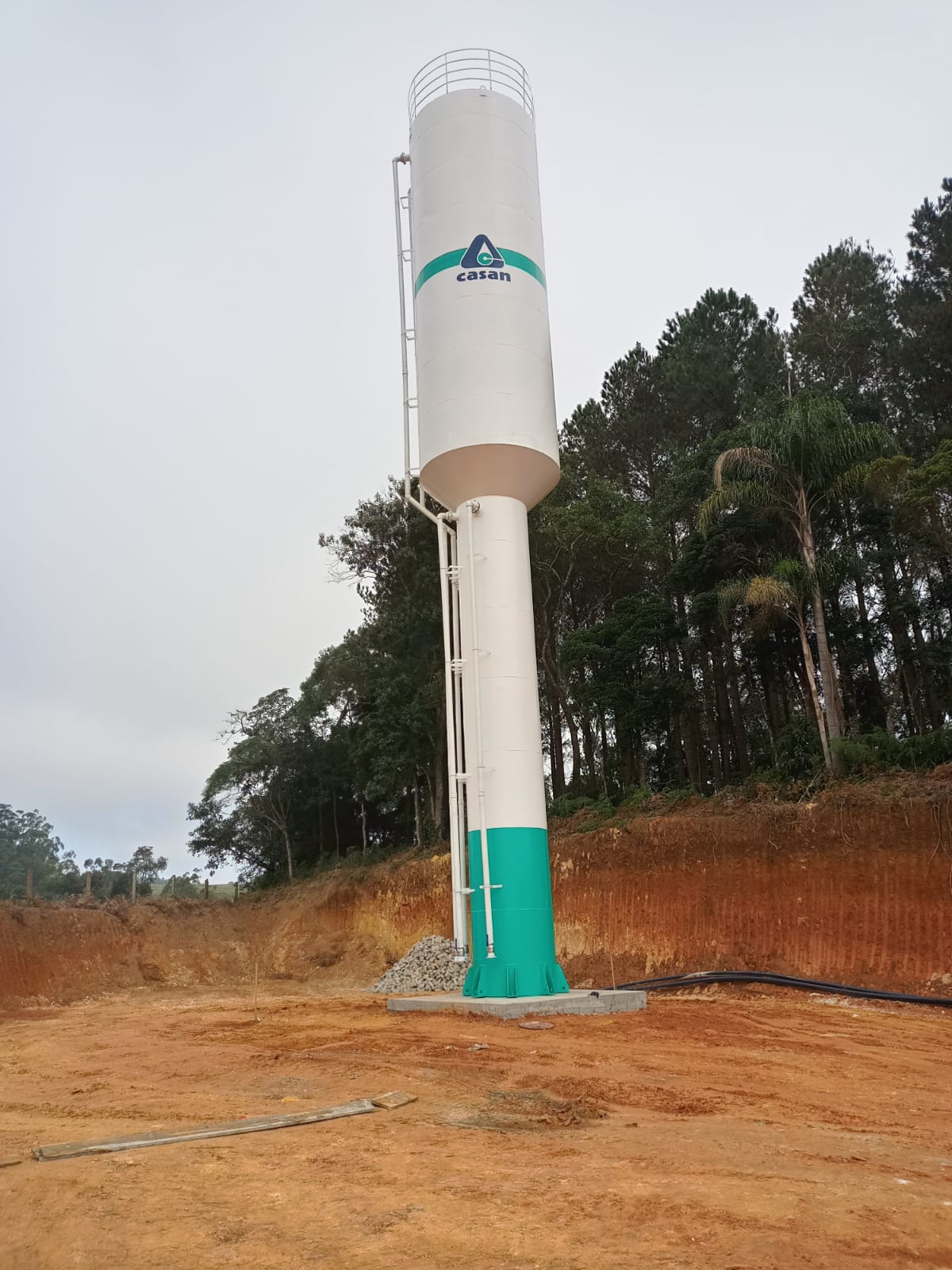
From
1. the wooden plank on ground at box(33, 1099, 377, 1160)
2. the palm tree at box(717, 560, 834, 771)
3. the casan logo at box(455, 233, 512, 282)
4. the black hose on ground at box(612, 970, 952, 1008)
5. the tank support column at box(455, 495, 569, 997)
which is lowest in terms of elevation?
the black hose on ground at box(612, 970, 952, 1008)

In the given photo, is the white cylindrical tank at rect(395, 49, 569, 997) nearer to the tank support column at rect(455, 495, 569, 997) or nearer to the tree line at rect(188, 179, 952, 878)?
the tank support column at rect(455, 495, 569, 997)

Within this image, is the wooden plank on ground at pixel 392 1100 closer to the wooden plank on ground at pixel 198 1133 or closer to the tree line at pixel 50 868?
the wooden plank on ground at pixel 198 1133

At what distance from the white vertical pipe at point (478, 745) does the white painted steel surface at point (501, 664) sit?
0.02 m

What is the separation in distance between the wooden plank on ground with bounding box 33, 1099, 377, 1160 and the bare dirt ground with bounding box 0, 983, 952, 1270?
0.60ft

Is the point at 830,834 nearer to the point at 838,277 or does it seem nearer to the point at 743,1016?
the point at 743,1016

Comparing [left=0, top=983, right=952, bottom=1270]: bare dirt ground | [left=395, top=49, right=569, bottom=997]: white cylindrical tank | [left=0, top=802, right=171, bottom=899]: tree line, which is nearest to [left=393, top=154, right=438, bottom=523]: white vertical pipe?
[left=395, top=49, right=569, bottom=997]: white cylindrical tank

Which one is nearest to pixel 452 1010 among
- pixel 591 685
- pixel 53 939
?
pixel 591 685

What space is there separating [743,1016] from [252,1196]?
37.1 feet

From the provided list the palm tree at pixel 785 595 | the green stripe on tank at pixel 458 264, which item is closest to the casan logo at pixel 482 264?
the green stripe on tank at pixel 458 264

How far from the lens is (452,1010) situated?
1528 cm

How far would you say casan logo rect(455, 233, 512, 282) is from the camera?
17.9 meters

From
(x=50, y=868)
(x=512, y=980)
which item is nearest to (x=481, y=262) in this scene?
(x=512, y=980)

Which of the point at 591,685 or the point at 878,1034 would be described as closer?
the point at 878,1034

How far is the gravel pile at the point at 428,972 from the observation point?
2009 cm
